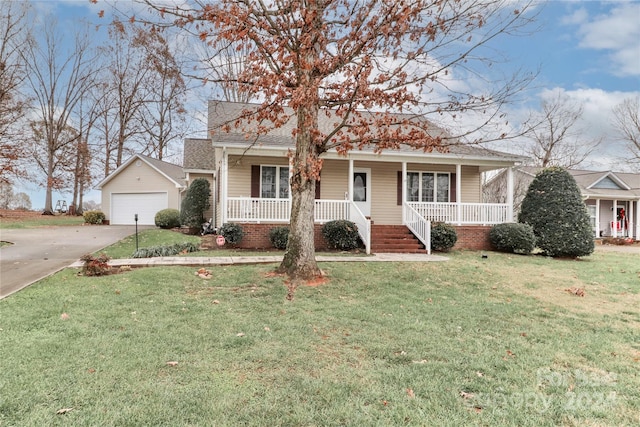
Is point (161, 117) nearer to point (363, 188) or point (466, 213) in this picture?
point (363, 188)

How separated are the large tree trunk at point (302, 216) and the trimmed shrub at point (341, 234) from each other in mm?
4320

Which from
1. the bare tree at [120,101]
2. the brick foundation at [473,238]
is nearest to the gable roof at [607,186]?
the brick foundation at [473,238]

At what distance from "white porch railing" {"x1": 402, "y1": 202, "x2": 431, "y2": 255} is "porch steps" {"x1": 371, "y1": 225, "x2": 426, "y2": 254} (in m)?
0.20

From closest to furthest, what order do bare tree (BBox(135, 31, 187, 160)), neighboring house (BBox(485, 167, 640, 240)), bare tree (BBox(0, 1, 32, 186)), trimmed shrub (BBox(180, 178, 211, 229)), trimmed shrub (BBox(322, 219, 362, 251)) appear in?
trimmed shrub (BBox(322, 219, 362, 251)), bare tree (BBox(0, 1, 32, 186)), trimmed shrub (BBox(180, 178, 211, 229)), neighboring house (BBox(485, 167, 640, 240)), bare tree (BBox(135, 31, 187, 160))

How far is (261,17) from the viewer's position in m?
6.88

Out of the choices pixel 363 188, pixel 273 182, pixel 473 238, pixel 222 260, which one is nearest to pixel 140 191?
pixel 273 182

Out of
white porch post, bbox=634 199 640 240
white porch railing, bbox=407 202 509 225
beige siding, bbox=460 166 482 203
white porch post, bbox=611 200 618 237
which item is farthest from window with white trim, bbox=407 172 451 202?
white porch post, bbox=634 199 640 240

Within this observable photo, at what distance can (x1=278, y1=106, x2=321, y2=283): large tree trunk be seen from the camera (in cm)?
690

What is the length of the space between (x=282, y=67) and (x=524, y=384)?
576 cm

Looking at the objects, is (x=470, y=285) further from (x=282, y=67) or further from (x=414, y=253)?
(x=282, y=67)

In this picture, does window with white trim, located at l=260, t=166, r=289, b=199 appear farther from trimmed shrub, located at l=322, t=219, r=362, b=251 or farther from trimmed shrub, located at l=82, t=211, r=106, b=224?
trimmed shrub, located at l=82, t=211, r=106, b=224

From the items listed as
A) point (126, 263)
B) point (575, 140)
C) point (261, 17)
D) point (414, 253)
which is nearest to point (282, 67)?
point (261, 17)

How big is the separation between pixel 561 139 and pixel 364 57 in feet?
83.2

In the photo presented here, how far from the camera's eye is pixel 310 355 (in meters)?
3.58
